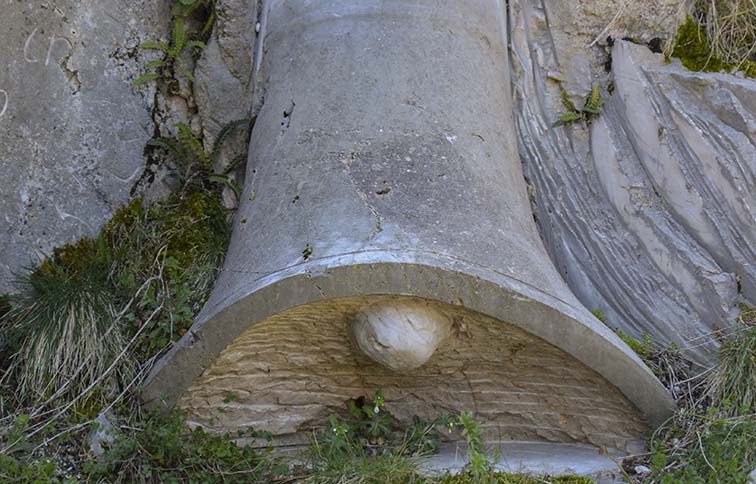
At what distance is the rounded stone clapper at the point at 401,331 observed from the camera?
3238mm

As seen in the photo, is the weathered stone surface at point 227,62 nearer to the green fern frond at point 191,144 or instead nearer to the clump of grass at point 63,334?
the green fern frond at point 191,144

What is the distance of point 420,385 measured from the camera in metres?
3.60

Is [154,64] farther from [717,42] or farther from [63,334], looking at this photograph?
[717,42]

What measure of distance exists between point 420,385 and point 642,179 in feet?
3.86

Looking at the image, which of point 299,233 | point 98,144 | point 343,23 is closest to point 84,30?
point 98,144

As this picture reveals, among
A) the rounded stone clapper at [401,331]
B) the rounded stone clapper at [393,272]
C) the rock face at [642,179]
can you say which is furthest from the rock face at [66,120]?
the rock face at [642,179]

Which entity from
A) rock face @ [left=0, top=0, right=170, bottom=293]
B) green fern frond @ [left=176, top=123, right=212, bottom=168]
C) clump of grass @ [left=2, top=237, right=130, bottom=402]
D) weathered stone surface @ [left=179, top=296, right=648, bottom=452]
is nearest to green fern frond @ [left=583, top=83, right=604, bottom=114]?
weathered stone surface @ [left=179, top=296, right=648, bottom=452]

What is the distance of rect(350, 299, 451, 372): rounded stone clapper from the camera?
324 cm

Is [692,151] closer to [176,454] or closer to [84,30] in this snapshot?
[176,454]

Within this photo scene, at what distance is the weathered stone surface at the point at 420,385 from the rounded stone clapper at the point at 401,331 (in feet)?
0.20

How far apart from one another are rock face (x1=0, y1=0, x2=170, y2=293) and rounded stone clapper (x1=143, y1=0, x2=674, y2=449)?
0.72m

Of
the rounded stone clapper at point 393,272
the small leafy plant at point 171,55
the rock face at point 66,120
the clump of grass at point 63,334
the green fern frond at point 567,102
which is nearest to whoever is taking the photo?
the rounded stone clapper at point 393,272

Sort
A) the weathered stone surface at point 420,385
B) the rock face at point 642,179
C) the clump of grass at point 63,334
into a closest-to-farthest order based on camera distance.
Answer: the weathered stone surface at point 420,385 < the clump of grass at point 63,334 < the rock face at point 642,179

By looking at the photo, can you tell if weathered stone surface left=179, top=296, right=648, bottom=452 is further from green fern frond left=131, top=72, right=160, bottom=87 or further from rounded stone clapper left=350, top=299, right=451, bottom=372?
green fern frond left=131, top=72, right=160, bottom=87
